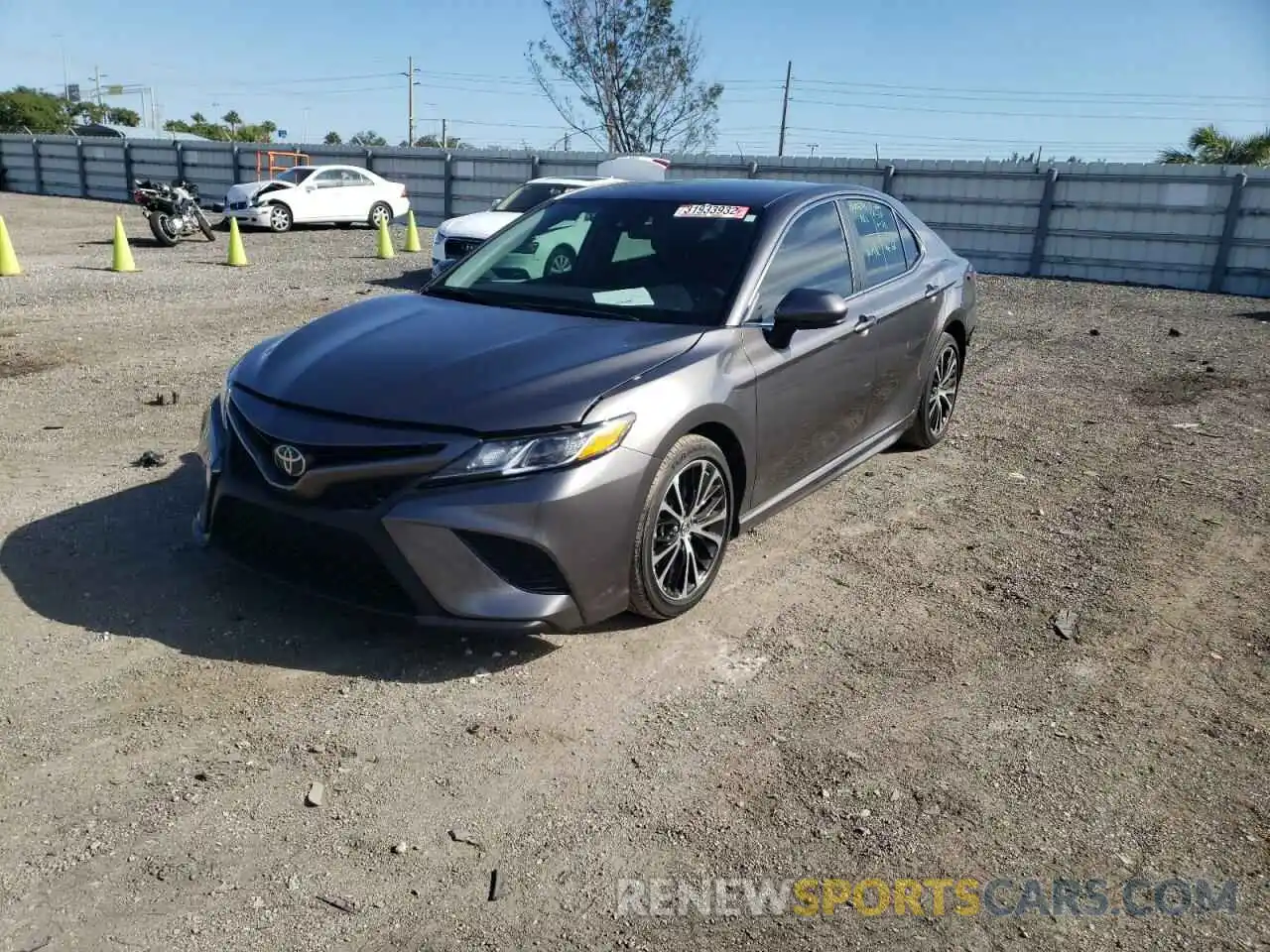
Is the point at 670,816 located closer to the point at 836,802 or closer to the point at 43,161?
the point at 836,802

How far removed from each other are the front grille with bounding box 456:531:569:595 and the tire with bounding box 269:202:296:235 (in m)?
19.6

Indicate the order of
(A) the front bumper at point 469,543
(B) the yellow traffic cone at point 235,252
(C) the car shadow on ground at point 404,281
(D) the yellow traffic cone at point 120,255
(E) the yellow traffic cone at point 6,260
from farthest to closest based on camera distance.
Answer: (B) the yellow traffic cone at point 235,252
(D) the yellow traffic cone at point 120,255
(C) the car shadow on ground at point 404,281
(E) the yellow traffic cone at point 6,260
(A) the front bumper at point 469,543

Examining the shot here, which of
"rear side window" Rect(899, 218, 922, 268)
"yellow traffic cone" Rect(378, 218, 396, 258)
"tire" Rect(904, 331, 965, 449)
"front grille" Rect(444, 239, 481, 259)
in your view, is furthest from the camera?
"yellow traffic cone" Rect(378, 218, 396, 258)

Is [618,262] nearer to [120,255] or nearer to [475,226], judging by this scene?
[475,226]

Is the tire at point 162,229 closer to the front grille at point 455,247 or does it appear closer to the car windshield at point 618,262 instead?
the front grille at point 455,247

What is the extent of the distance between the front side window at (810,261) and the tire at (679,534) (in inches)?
29.7

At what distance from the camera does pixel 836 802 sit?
9.52 ft

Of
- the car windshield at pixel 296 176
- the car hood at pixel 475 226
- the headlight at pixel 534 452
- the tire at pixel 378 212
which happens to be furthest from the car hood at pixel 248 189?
the headlight at pixel 534 452

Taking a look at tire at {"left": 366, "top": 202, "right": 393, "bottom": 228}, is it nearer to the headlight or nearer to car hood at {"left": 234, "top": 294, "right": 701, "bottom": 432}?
car hood at {"left": 234, "top": 294, "right": 701, "bottom": 432}

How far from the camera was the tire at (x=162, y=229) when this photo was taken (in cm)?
1730

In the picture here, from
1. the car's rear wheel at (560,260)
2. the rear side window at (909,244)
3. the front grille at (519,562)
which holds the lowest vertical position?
the front grille at (519,562)

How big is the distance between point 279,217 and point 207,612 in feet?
62.4

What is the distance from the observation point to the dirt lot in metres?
2.47

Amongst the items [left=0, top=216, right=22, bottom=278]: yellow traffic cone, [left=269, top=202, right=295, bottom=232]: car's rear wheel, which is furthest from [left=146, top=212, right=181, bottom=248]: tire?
[left=0, top=216, right=22, bottom=278]: yellow traffic cone
